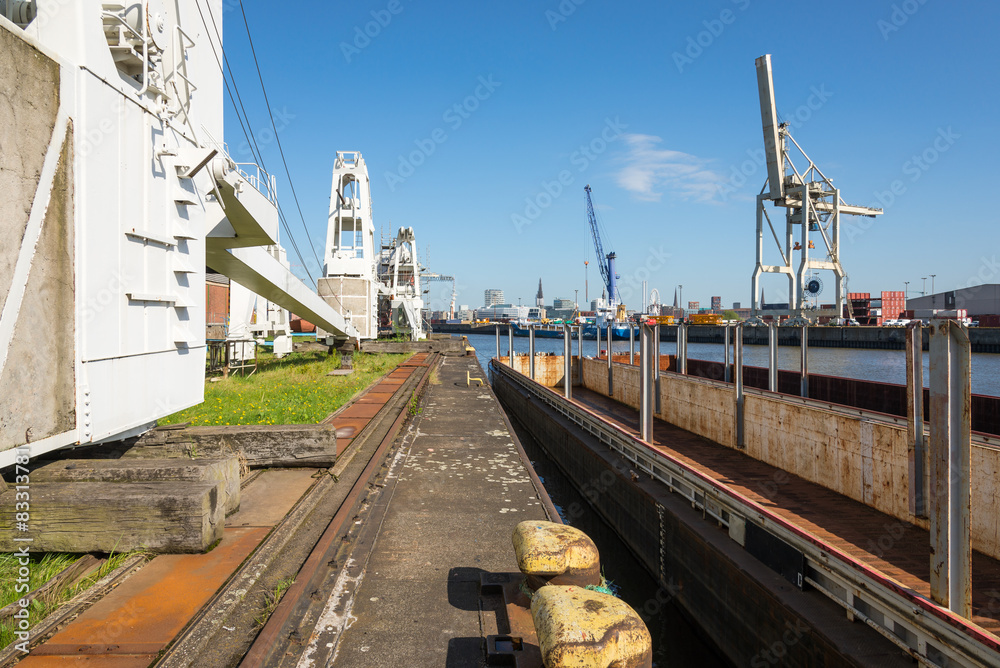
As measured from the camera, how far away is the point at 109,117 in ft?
16.5

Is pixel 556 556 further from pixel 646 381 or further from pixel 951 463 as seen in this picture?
pixel 646 381

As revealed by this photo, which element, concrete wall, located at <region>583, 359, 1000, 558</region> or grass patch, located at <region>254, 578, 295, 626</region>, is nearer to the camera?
grass patch, located at <region>254, 578, 295, 626</region>

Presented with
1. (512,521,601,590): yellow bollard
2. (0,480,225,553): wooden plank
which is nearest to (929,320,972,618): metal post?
(512,521,601,590): yellow bollard

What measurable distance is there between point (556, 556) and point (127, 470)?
4.12 m

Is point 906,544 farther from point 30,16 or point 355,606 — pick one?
point 30,16

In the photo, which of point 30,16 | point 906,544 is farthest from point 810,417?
point 30,16

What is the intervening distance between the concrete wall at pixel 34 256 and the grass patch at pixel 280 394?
432 cm

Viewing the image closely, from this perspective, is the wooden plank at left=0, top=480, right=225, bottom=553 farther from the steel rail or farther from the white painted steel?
the white painted steel

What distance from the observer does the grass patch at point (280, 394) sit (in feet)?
30.7

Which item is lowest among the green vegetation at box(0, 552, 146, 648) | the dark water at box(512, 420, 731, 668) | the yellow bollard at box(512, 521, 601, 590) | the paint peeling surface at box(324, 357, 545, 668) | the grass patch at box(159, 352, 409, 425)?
the dark water at box(512, 420, 731, 668)

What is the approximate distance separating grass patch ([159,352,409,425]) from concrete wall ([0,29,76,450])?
432 cm

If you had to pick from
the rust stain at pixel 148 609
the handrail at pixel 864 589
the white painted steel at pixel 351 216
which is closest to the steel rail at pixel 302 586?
the rust stain at pixel 148 609

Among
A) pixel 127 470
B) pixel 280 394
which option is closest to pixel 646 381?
pixel 127 470

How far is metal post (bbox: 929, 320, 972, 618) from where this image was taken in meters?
3.95
